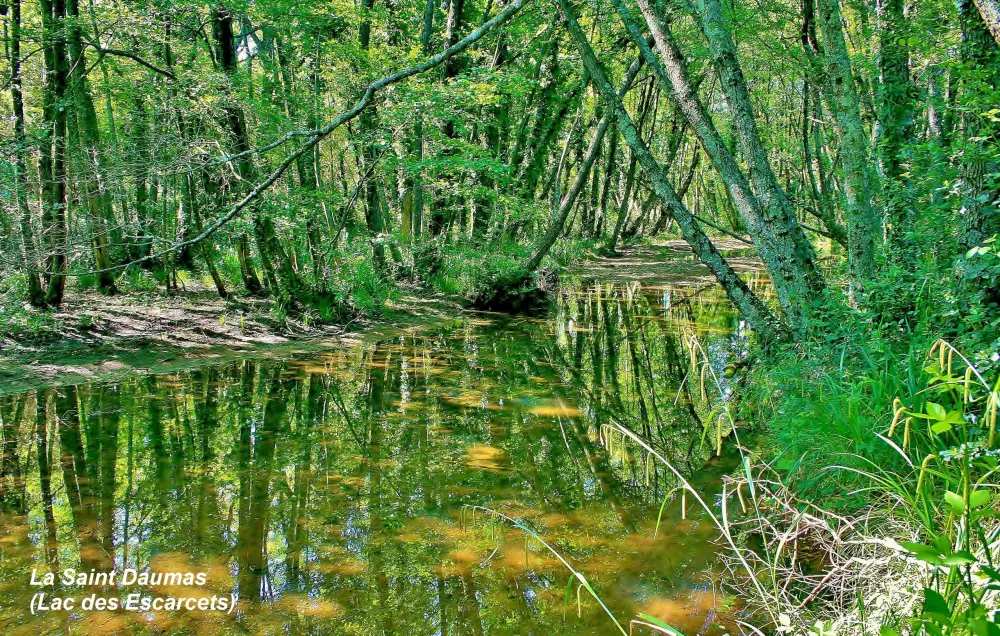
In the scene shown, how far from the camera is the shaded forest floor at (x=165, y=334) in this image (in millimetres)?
7680

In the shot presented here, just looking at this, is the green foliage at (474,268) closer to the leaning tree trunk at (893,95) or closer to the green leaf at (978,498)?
the leaning tree trunk at (893,95)

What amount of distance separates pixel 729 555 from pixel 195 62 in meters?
10.5

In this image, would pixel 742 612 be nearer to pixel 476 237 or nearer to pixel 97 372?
pixel 97 372

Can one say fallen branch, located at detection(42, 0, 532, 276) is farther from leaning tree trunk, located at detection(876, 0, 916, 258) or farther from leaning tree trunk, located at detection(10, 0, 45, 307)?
leaning tree trunk, located at detection(876, 0, 916, 258)

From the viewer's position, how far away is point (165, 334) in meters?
9.01

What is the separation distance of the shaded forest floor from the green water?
0.52 meters

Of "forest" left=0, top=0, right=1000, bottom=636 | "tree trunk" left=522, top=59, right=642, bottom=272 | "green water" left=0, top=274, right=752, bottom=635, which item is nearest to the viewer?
"forest" left=0, top=0, right=1000, bottom=636

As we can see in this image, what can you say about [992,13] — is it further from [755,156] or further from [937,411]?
[755,156]

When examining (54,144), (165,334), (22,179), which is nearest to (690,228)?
(165,334)

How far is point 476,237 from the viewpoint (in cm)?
1407

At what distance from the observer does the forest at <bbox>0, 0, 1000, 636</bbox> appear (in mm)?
3115

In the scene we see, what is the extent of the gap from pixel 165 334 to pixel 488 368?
192 inches

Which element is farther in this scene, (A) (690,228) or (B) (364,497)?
(A) (690,228)

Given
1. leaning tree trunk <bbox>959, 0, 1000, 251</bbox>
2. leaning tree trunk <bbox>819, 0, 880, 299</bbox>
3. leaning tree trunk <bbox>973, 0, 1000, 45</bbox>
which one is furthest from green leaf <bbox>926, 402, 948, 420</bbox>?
leaning tree trunk <bbox>819, 0, 880, 299</bbox>
